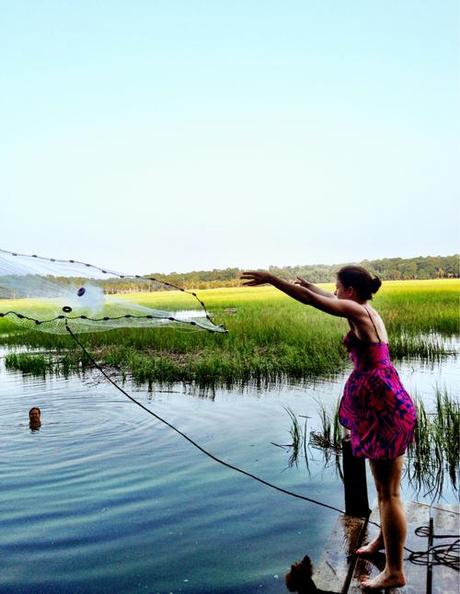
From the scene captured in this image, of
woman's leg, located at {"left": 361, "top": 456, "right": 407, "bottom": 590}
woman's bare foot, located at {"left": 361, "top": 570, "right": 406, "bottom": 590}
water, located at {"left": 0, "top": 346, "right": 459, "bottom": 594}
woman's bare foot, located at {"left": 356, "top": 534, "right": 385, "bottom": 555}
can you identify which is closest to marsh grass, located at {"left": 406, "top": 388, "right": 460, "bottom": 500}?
water, located at {"left": 0, "top": 346, "right": 459, "bottom": 594}

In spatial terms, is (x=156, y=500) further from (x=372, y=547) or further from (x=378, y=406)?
(x=378, y=406)

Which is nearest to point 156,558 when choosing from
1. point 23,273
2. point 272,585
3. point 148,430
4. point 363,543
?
point 272,585

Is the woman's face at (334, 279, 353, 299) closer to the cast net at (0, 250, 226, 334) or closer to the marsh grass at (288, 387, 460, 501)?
the cast net at (0, 250, 226, 334)

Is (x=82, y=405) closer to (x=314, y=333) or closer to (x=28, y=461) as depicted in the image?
(x=28, y=461)

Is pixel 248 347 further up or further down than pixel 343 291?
further down

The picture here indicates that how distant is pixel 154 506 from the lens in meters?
6.00

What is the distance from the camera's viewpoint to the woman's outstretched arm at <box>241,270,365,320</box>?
3109 mm

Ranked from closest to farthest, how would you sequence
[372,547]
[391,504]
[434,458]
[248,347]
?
[391,504], [372,547], [434,458], [248,347]

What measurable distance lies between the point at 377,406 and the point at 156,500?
136 inches

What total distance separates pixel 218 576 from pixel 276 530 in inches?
36.0

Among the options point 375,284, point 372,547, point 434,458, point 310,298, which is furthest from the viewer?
point 434,458

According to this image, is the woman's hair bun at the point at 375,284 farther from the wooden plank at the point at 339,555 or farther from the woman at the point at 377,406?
the wooden plank at the point at 339,555

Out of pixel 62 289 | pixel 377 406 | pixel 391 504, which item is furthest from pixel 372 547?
pixel 62 289

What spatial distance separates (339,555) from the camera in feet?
13.5
